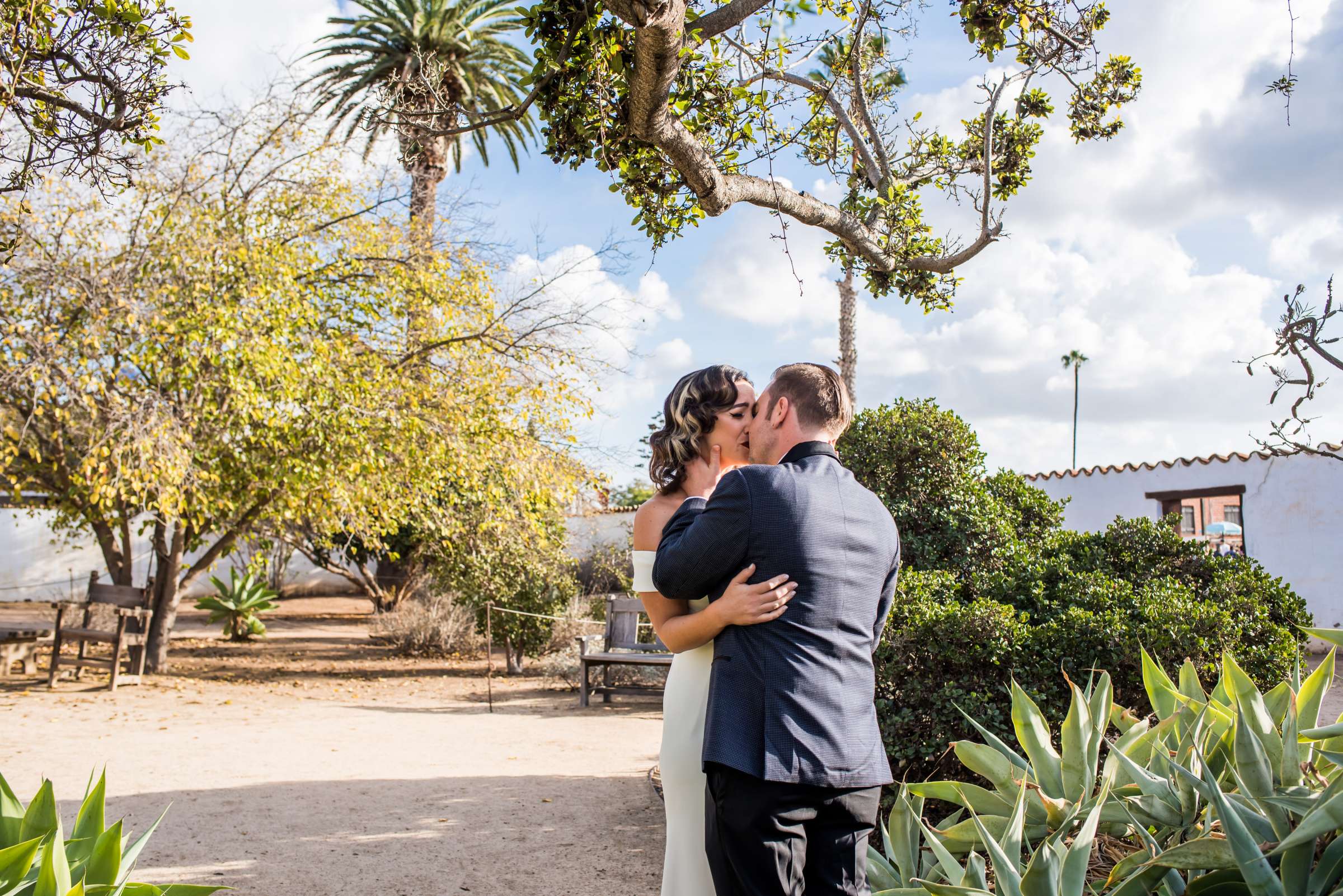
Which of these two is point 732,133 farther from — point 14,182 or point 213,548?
point 213,548

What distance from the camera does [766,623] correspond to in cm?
218

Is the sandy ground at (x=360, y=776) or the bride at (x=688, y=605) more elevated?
the bride at (x=688, y=605)

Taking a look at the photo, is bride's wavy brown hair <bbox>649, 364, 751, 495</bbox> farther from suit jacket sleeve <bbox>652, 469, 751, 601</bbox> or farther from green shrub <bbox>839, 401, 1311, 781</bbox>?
green shrub <bbox>839, 401, 1311, 781</bbox>

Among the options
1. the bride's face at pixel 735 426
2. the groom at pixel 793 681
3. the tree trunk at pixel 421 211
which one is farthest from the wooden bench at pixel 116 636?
the groom at pixel 793 681

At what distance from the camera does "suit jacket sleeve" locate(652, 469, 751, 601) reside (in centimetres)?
220

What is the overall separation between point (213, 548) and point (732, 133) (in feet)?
33.6

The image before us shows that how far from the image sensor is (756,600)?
2.15m

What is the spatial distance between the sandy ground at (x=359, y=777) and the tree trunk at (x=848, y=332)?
30.9 feet

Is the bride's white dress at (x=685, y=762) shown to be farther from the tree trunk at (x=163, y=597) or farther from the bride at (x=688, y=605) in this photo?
the tree trunk at (x=163, y=597)

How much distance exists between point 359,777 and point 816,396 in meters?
5.65

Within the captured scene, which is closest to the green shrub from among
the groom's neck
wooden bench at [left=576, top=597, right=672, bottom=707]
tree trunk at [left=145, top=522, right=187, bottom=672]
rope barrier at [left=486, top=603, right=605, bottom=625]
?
the groom's neck

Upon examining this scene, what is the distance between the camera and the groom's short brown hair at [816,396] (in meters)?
2.42

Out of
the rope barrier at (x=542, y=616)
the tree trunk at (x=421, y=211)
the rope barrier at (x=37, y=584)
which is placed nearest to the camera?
the rope barrier at (x=542, y=616)

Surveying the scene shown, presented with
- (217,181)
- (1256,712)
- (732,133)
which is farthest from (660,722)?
(217,181)
